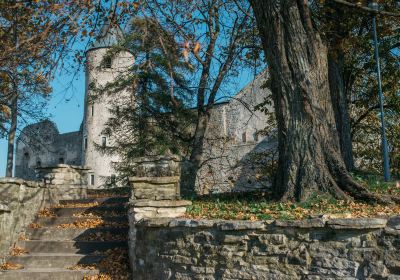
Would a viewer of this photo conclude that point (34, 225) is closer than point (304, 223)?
No

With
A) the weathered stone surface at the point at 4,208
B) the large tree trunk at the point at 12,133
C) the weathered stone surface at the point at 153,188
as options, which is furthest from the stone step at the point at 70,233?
the large tree trunk at the point at 12,133

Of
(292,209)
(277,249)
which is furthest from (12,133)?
(277,249)

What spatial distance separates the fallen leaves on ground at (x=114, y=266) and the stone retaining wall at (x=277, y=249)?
3.40ft

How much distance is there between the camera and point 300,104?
6977 millimetres

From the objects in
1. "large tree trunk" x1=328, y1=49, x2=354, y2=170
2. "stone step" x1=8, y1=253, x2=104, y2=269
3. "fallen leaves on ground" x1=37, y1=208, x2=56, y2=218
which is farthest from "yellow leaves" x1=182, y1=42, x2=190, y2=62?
"large tree trunk" x1=328, y1=49, x2=354, y2=170

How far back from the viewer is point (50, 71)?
6828 mm

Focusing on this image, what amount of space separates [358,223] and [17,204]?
20.4 feet

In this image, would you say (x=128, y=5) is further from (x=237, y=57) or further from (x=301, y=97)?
(x=237, y=57)

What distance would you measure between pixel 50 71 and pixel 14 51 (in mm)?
577

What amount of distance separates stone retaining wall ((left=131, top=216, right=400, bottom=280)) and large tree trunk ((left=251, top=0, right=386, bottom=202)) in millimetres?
1739

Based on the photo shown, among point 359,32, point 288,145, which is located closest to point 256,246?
point 288,145

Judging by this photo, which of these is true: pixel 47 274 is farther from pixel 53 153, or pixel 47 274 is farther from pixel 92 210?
pixel 53 153

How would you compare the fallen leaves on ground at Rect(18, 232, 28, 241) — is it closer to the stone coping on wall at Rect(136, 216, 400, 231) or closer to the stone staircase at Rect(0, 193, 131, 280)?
the stone staircase at Rect(0, 193, 131, 280)

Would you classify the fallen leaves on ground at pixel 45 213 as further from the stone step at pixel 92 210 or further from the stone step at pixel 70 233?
the stone step at pixel 70 233
